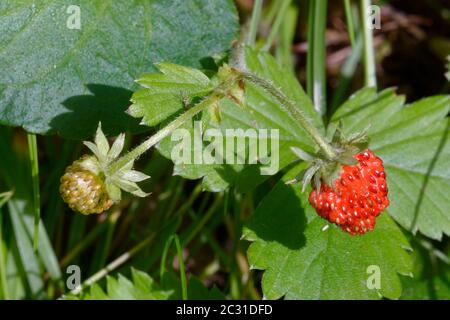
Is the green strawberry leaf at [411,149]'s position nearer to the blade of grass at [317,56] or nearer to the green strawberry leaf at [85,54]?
the blade of grass at [317,56]

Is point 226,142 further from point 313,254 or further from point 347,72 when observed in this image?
point 347,72

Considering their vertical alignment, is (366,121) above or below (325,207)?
above

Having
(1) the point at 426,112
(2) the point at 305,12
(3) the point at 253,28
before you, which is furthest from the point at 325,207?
(2) the point at 305,12

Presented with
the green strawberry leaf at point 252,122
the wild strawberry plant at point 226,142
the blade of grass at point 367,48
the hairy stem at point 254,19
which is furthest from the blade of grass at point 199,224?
the blade of grass at point 367,48

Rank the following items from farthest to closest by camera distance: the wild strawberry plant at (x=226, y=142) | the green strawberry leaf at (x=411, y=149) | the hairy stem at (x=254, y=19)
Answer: the hairy stem at (x=254, y=19)
the green strawberry leaf at (x=411, y=149)
the wild strawberry plant at (x=226, y=142)

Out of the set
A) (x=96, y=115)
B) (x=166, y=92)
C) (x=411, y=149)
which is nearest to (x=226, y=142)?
(x=166, y=92)

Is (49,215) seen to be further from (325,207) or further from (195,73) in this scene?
(325,207)

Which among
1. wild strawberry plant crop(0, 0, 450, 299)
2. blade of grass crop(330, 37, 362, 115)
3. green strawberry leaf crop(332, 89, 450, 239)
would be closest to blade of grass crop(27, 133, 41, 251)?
wild strawberry plant crop(0, 0, 450, 299)

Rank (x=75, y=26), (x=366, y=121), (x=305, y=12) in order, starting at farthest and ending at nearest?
(x=305, y=12) → (x=366, y=121) → (x=75, y=26)
